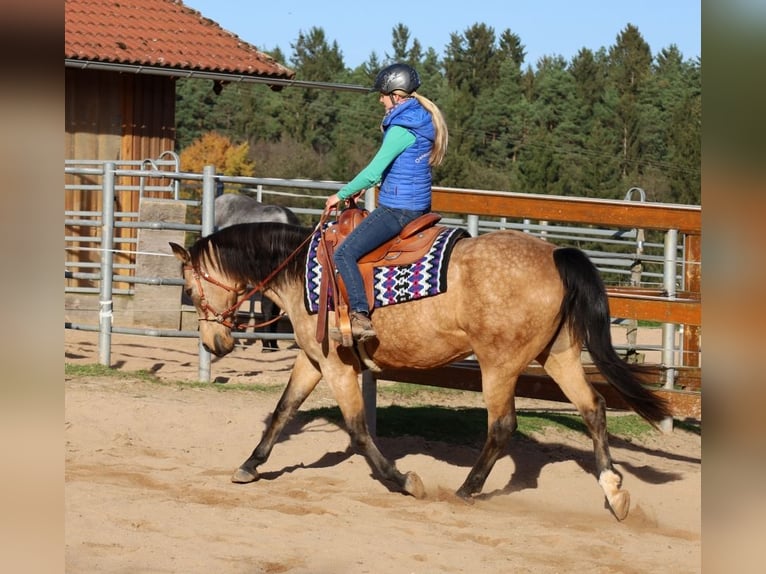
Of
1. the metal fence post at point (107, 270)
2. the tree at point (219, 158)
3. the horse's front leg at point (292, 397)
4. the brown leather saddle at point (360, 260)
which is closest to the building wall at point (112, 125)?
the metal fence post at point (107, 270)

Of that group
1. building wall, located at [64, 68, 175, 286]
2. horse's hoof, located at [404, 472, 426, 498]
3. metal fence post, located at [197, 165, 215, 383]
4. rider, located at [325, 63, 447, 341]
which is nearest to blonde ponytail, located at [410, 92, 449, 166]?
rider, located at [325, 63, 447, 341]

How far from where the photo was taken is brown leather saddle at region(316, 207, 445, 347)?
625cm

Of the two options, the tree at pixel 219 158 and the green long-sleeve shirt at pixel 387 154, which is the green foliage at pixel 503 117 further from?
the green long-sleeve shirt at pixel 387 154

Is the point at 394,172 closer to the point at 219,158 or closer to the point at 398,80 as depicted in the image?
the point at 398,80

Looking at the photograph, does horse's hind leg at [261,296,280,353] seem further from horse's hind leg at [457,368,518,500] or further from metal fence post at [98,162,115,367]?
horse's hind leg at [457,368,518,500]

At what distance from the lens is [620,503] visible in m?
6.04

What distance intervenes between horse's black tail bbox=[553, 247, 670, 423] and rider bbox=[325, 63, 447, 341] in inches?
39.1

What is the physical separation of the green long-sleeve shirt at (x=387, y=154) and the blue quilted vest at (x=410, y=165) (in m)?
0.04

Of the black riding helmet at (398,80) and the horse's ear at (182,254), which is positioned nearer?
the black riding helmet at (398,80)

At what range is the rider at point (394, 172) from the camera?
20.3 feet
